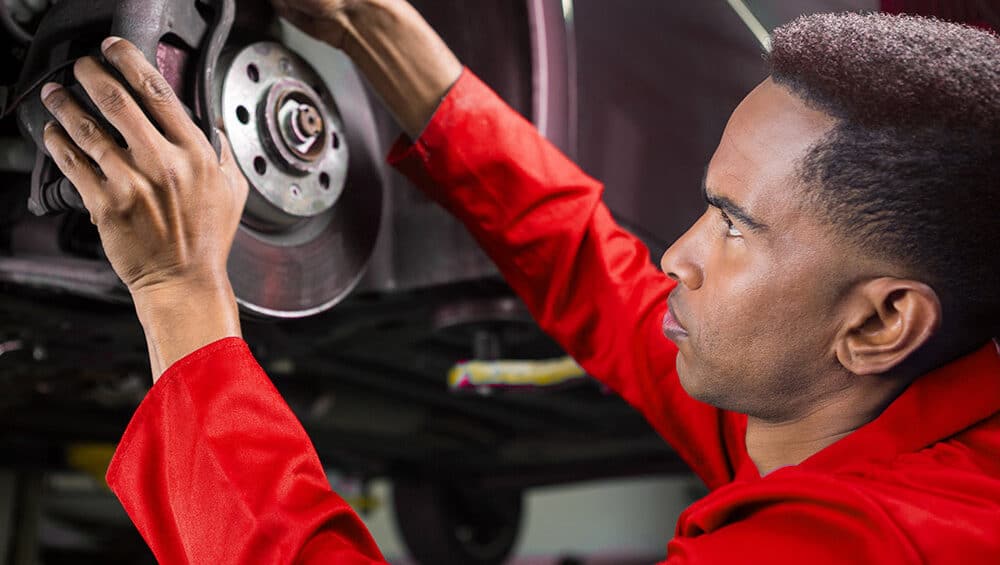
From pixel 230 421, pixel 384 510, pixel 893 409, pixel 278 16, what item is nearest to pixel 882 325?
pixel 893 409

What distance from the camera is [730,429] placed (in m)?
0.88

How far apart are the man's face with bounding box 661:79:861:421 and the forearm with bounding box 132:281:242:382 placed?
328 millimetres

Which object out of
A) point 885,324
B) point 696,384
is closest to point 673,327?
point 696,384

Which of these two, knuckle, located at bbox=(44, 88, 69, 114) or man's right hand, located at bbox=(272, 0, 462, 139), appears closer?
knuckle, located at bbox=(44, 88, 69, 114)

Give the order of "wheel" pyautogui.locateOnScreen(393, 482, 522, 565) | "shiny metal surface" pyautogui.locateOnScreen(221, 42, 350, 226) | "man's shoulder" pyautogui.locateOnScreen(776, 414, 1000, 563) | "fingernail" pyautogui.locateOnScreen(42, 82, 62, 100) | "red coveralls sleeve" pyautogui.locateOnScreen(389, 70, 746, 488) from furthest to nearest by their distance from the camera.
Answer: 1. "wheel" pyautogui.locateOnScreen(393, 482, 522, 565)
2. "red coveralls sleeve" pyautogui.locateOnScreen(389, 70, 746, 488)
3. "shiny metal surface" pyautogui.locateOnScreen(221, 42, 350, 226)
4. "fingernail" pyautogui.locateOnScreen(42, 82, 62, 100)
5. "man's shoulder" pyautogui.locateOnScreen(776, 414, 1000, 563)

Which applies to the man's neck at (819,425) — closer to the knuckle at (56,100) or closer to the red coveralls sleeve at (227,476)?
the red coveralls sleeve at (227,476)

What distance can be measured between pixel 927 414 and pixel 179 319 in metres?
0.50

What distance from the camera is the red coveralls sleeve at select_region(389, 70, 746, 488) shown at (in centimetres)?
90

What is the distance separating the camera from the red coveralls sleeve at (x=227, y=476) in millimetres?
603

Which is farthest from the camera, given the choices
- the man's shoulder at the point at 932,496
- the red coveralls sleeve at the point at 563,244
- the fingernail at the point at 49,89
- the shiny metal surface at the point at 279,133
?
the red coveralls sleeve at the point at 563,244

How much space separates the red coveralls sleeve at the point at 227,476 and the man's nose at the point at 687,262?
0.28 metres

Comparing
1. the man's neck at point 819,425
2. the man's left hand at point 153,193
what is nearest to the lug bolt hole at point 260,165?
the man's left hand at point 153,193

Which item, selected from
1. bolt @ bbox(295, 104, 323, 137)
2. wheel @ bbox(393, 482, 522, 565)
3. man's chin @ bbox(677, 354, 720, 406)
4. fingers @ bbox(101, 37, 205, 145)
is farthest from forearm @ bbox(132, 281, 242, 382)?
wheel @ bbox(393, 482, 522, 565)

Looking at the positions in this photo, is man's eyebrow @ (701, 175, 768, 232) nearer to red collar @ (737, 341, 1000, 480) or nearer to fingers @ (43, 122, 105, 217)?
red collar @ (737, 341, 1000, 480)
